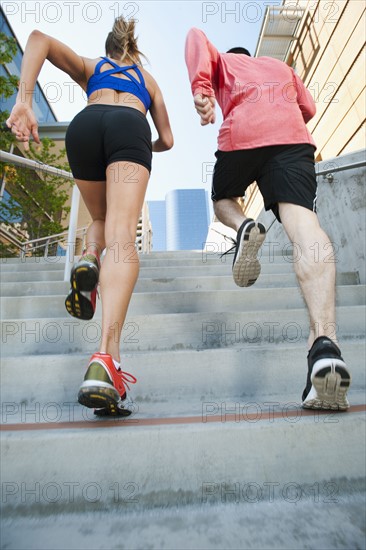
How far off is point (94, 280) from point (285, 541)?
0.98 m

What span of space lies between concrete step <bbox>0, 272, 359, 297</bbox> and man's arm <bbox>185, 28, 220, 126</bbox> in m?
1.53

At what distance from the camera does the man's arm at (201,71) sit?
53.1 inches

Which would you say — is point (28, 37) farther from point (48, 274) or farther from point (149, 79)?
point (48, 274)

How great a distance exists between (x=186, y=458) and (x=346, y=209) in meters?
2.59

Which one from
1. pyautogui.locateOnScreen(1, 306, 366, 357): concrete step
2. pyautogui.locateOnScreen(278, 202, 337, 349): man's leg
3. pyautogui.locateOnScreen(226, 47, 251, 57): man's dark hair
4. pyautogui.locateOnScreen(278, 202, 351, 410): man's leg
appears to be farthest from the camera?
pyautogui.locateOnScreen(226, 47, 251, 57): man's dark hair

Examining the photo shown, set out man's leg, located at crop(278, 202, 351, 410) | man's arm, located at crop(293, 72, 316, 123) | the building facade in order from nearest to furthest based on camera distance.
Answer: man's leg, located at crop(278, 202, 351, 410) < man's arm, located at crop(293, 72, 316, 123) < the building facade

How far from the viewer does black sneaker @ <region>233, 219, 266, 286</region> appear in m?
1.45

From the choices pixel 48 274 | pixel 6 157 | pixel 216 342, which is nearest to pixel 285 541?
pixel 216 342

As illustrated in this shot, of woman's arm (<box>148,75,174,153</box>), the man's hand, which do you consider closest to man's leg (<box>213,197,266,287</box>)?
the man's hand

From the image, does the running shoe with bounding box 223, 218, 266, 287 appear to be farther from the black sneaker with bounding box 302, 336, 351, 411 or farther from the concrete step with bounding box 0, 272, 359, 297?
the concrete step with bounding box 0, 272, 359, 297

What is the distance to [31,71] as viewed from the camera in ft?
4.22

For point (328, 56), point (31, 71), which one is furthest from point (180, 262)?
point (328, 56)

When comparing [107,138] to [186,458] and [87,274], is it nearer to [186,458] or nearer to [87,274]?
[87,274]

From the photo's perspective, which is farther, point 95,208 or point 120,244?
point 95,208
